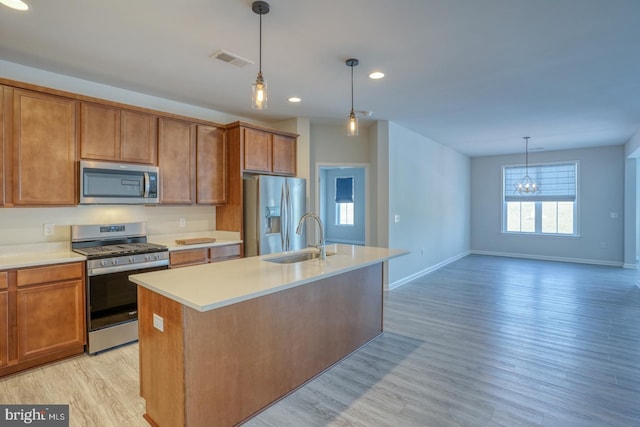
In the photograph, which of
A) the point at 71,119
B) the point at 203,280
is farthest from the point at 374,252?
the point at 71,119

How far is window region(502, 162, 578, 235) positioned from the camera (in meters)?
7.83

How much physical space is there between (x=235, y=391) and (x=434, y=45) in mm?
2902

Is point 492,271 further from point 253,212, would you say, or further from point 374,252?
point 253,212

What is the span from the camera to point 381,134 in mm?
5262

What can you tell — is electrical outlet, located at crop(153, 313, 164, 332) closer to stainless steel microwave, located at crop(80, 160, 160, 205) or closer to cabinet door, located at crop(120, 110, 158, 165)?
stainless steel microwave, located at crop(80, 160, 160, 205)

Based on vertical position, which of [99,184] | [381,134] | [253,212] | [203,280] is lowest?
[203,280]

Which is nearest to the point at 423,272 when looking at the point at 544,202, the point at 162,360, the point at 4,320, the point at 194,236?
the point at 544,202

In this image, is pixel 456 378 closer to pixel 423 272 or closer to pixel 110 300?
pixel 110 300

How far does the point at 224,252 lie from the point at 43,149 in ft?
6.56

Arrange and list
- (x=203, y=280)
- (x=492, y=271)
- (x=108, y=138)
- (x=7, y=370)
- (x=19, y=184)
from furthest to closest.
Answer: (x=492, y=271) → (x=108, y=138) → (x=19, y=184) → (x=7, y=370) → (x=203, y=280)

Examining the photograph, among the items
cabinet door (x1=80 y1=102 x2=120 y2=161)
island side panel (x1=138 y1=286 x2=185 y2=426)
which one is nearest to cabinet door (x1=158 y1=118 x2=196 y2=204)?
cabinet door (x1=80 y1=102 x2=120 y2=161)

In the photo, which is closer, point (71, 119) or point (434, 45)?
point (434, 45)

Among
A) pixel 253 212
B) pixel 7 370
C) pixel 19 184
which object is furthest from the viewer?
pixel 253 212
